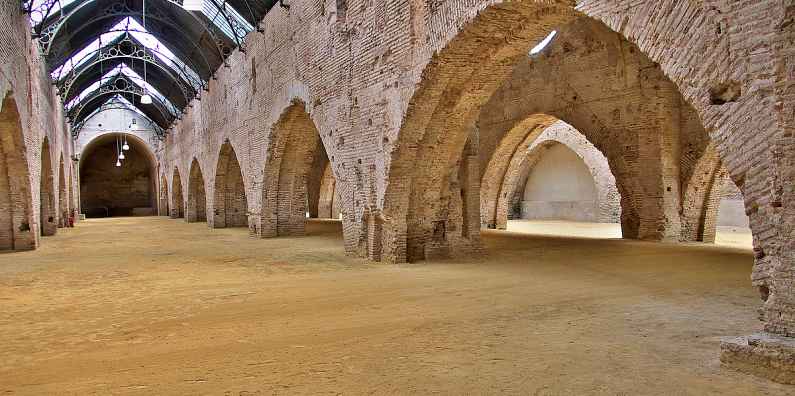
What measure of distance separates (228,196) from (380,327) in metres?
15.1

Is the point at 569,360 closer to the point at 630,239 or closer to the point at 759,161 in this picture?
the point at 759,161

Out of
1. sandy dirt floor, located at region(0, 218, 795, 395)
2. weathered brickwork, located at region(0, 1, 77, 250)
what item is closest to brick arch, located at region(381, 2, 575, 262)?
sandy dirt floor, located at region(0, 218, 795, 395)

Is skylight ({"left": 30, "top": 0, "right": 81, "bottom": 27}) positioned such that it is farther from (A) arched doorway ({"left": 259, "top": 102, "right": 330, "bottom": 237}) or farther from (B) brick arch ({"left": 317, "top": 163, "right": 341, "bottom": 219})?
(B) brick arch ({"left": 317, "top": 163, "right": 341, "bottom": 219})

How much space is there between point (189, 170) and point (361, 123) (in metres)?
16.6

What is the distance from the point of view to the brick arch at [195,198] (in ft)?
74.4

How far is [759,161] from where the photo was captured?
2932 millimetres

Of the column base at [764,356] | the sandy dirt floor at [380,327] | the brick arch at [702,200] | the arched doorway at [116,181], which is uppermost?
the arched doorway at [116,181]

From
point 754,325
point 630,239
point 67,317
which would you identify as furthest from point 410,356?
point 630,239

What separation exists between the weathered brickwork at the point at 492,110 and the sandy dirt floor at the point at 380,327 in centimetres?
102

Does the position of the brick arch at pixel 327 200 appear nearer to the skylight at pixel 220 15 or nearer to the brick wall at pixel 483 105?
the brick wall at pixel 483 105

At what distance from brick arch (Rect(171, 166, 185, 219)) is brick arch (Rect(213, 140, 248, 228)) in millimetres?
10356

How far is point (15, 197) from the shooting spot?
36.8 ft

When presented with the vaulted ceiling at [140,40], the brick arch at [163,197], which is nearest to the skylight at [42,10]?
the vaulted ceiling at [140,40]

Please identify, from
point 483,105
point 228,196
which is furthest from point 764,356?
point 228,196
